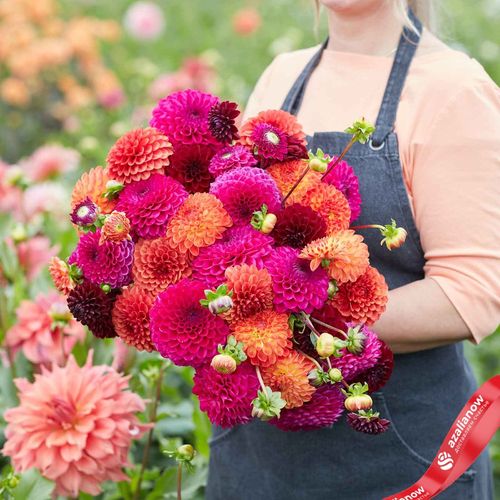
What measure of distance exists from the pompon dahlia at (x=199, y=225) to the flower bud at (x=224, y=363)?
13 centimetres

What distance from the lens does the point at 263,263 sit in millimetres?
843

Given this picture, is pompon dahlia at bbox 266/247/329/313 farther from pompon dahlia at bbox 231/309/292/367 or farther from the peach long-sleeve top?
the peach long-sleeve top

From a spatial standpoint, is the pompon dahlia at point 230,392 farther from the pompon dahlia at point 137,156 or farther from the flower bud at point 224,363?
the pompon dahlia at point 137,156

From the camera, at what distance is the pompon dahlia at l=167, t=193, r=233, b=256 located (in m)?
0.86

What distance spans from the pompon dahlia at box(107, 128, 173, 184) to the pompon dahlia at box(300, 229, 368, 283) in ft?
0.68

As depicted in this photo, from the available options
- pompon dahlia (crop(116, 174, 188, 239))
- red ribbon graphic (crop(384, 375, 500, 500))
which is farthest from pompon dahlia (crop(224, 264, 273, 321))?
red ribbon graphic (crop(384, 375, 500, 500))

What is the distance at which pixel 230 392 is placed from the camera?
2.70 ft

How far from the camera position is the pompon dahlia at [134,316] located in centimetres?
89

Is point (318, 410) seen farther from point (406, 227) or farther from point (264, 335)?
point (406, 227)

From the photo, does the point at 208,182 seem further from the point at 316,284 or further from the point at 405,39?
the point at 405,39

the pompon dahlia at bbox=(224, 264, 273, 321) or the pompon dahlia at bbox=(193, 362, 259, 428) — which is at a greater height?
the pompon dahlia at bbox=(224, 264, 273, 321)

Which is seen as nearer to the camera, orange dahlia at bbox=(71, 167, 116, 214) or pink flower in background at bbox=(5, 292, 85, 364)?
orange dahlia at bbox=(71, 167, 116, 214)

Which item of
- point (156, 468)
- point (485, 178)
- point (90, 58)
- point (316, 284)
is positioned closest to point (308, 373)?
point (316, 284)

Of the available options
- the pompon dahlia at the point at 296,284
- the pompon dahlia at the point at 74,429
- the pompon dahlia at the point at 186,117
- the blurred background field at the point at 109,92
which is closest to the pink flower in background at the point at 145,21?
the blurred background field at the point at 109,92
